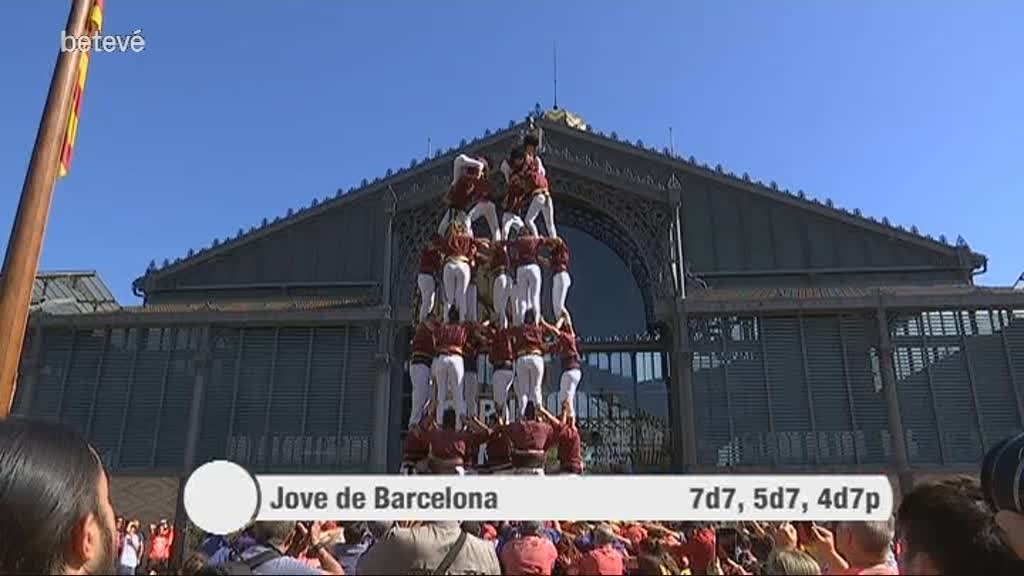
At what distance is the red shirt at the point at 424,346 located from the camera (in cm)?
1215

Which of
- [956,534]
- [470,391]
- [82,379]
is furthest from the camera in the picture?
[82,379]

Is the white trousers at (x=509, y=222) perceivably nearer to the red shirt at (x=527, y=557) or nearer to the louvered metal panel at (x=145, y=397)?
the red shirt at (x=527, y=557)

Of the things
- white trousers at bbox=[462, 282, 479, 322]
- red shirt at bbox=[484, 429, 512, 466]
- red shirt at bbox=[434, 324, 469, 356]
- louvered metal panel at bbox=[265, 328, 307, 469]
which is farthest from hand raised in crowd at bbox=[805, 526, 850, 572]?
louvered metal panel at bbox=[265, 328, 307, 469]

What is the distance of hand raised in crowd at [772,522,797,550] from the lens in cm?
366

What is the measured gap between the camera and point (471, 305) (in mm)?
12734

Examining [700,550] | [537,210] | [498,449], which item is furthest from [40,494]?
[537,210]

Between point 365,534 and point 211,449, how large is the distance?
1908 cm

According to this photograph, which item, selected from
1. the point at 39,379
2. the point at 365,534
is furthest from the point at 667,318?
the point at 39,379

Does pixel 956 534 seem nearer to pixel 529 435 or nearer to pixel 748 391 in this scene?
pixel 529 435

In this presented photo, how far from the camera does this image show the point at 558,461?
37.9ft

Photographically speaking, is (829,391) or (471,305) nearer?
(471,305)

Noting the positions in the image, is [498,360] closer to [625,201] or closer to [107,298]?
[625,201]
